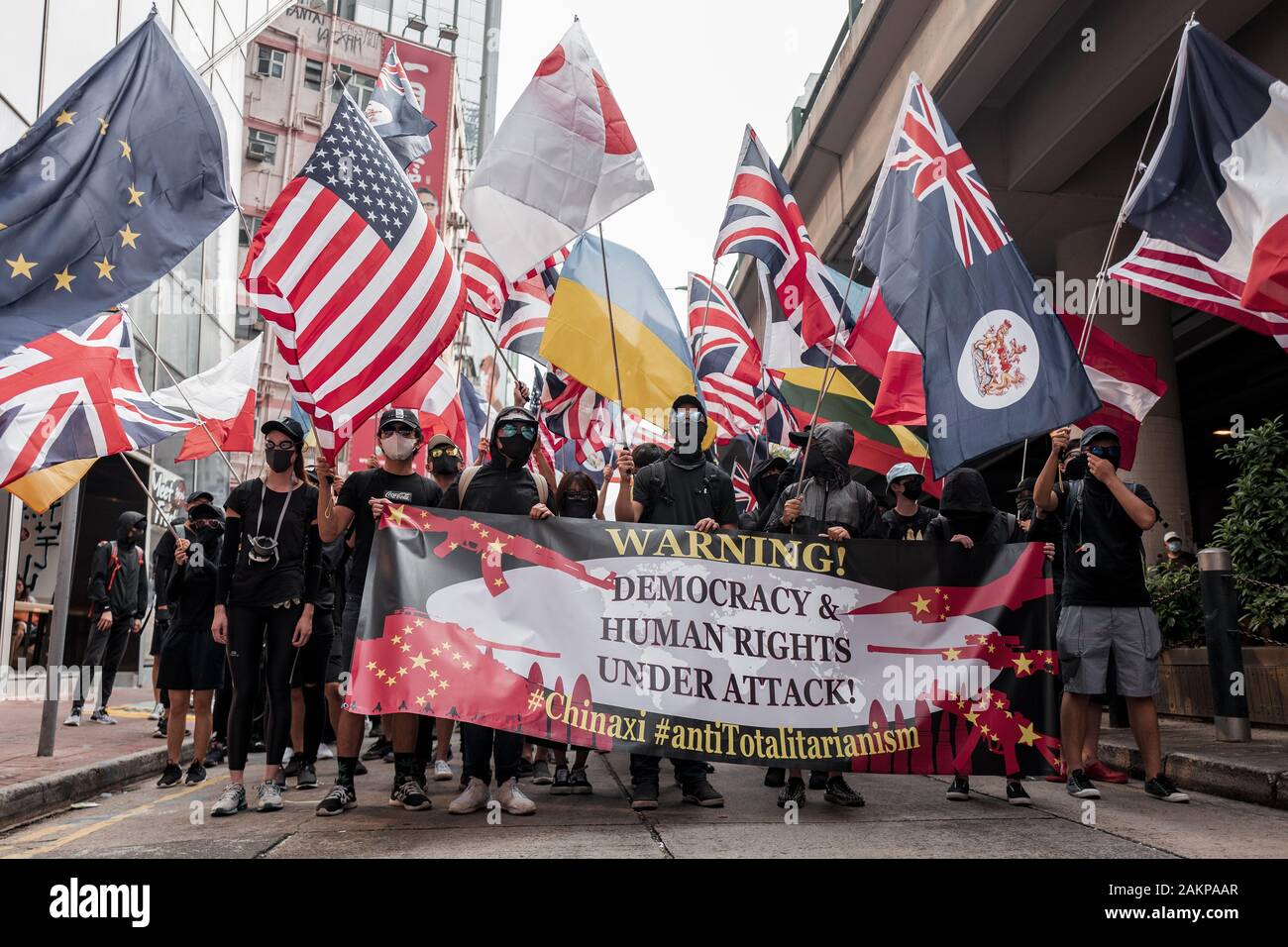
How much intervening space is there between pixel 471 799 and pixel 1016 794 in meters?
3.00

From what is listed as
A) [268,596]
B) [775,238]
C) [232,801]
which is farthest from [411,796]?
[775,238]

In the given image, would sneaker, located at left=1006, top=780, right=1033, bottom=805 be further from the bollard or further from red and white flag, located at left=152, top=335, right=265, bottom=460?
red and white flag, located at left=152, top=335, right=265, bottom=460

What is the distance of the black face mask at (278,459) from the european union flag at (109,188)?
1.28 metres

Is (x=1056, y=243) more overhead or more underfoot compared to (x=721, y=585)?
more overhead

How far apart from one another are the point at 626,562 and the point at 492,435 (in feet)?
3.61

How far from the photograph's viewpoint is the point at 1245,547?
27.3ft

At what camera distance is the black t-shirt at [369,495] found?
5.79 meters

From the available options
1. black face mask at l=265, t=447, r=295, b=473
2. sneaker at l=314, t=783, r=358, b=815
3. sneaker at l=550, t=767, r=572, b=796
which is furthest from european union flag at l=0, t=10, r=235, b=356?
sneaker at l=550, t=767, r=572, b=796

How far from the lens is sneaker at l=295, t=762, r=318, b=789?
646 centimetres

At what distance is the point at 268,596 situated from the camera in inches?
221

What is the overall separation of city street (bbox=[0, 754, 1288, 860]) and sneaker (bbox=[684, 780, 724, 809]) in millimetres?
90

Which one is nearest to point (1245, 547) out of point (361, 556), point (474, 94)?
point (361, 556)
